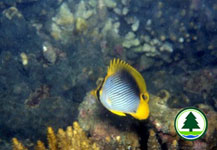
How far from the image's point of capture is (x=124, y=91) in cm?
210

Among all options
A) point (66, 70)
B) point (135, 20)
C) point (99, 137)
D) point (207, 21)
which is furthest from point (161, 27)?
point (99, 137)

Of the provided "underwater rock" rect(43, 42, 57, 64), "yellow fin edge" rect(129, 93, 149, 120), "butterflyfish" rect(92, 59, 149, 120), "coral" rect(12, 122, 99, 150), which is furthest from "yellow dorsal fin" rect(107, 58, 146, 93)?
"underwater rock" rect(43, 42, 57, 64)

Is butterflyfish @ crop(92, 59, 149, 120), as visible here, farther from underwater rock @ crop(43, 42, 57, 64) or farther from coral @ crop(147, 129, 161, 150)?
underwater rock @ crop(43, 42, 57, 64)

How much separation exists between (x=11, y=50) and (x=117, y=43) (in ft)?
10.1

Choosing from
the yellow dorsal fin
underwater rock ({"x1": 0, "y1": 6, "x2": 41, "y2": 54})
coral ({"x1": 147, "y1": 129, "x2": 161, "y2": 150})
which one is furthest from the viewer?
underwater rock ({"x1": 0, "y1": 6, "x2": 41, "y2": 54})

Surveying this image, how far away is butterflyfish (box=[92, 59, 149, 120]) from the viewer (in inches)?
81.7

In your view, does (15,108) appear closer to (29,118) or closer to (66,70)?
(29,118)

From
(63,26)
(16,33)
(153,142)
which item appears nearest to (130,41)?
(63,26)

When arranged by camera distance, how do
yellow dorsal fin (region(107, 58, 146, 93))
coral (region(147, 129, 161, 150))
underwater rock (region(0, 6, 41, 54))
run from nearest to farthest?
yellow dorsal fin (region(107, 58, 146, 93)), coral (region(147, 129, 161, 150)), underwater rock (region(0, 6, 41, 54))

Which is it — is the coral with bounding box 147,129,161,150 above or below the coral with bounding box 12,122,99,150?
above

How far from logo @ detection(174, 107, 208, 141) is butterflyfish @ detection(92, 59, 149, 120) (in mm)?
560

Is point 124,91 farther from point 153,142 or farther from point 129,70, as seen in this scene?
point 153,142

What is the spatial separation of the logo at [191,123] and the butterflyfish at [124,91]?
0.56m

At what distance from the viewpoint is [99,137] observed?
10.4 ft
